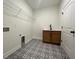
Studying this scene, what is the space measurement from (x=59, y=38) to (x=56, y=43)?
1.25 ft

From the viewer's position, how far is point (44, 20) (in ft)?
15.8

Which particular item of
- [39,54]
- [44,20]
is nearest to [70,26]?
[39,54]

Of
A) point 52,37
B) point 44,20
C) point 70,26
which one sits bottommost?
point 52,37

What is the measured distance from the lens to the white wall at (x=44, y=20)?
14.7ft

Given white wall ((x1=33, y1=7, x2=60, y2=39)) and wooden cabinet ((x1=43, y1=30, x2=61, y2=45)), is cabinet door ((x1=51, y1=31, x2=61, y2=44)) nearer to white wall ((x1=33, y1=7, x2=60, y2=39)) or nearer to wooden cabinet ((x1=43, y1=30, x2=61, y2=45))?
wooden cabinet ((x1=43, y1=30, x2=61, y2=45))

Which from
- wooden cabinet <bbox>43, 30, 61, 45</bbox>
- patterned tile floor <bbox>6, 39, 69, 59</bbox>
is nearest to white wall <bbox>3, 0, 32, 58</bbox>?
patterned tile floor <bbox>6, 39, 69, 59</bbox>

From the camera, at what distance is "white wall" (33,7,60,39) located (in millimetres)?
4488

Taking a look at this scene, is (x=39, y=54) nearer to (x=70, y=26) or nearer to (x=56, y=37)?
(x=70, y=26)
